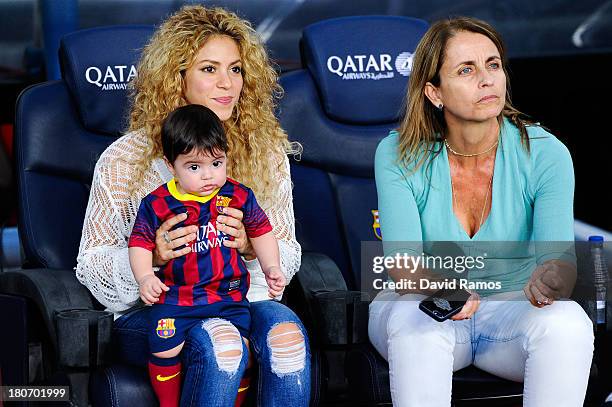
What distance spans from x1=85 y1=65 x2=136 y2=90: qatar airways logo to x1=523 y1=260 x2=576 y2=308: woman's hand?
131 cm

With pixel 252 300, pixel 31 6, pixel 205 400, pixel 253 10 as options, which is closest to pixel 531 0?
pixel 253 10

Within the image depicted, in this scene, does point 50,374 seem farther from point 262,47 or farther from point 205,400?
point 262,47

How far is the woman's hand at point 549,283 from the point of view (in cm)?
259

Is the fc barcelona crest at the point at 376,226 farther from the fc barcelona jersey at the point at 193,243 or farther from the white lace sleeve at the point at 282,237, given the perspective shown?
the fc barcelona jersey at the point at 193,243

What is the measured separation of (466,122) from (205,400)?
2.98ft

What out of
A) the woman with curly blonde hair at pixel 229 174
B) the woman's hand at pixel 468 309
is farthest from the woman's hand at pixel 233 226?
the woman's hand at pixel 468 309

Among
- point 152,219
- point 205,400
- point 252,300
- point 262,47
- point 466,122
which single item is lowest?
point 205,400

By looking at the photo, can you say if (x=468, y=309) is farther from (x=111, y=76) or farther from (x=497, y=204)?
(x=111, y=76)

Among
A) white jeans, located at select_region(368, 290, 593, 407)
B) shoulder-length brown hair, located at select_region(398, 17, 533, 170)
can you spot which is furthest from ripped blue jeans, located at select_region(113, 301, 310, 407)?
shoulder-length brown hair, located at select_region(398, 17, 533, 170)

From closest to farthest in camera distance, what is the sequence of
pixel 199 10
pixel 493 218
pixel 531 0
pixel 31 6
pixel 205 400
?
pixel 205 400
pixel 493 218
pixel 199 10
pixel 31 6
pixel 531 0

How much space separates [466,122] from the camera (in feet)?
9.33

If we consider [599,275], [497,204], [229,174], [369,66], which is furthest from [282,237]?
[599,275]

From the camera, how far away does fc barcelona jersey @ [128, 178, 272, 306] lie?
2.67 m

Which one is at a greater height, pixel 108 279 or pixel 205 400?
pixel 108 279
